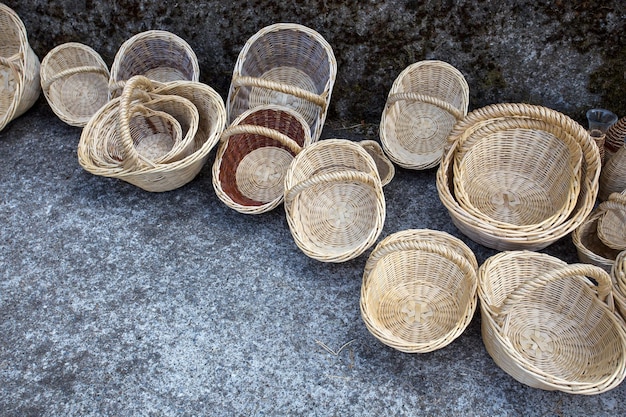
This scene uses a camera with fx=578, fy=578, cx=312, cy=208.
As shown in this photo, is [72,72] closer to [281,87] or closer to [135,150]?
[135,150]

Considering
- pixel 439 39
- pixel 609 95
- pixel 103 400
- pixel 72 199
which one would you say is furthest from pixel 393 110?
pixel 103 400

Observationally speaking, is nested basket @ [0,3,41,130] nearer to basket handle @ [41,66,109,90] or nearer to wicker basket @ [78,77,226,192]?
basket handle @ [41,66,109,90]

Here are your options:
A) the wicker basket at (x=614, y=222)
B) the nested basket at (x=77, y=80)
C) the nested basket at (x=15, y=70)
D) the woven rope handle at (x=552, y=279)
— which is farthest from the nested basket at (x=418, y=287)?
the nested basket at (x=15, y=70)

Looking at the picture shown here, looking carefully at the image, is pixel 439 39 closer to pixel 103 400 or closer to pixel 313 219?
pixel 313 219

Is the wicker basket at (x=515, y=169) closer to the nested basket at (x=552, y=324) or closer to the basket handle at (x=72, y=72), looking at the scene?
the nested basket at (x=552, y=324)

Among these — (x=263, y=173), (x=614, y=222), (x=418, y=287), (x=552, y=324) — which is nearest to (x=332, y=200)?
(x=263, y=173)

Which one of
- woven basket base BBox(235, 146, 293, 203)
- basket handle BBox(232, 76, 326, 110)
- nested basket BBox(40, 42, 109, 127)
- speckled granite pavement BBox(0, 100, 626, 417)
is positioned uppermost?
basket handle BBox(232, 76, 326, 110)

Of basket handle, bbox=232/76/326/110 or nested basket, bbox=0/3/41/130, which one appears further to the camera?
nested basket, bbox=0/3/41/130

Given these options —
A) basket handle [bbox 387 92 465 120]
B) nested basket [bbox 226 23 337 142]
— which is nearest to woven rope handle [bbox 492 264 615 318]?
basket handle [bbox 387 92 465 120]
